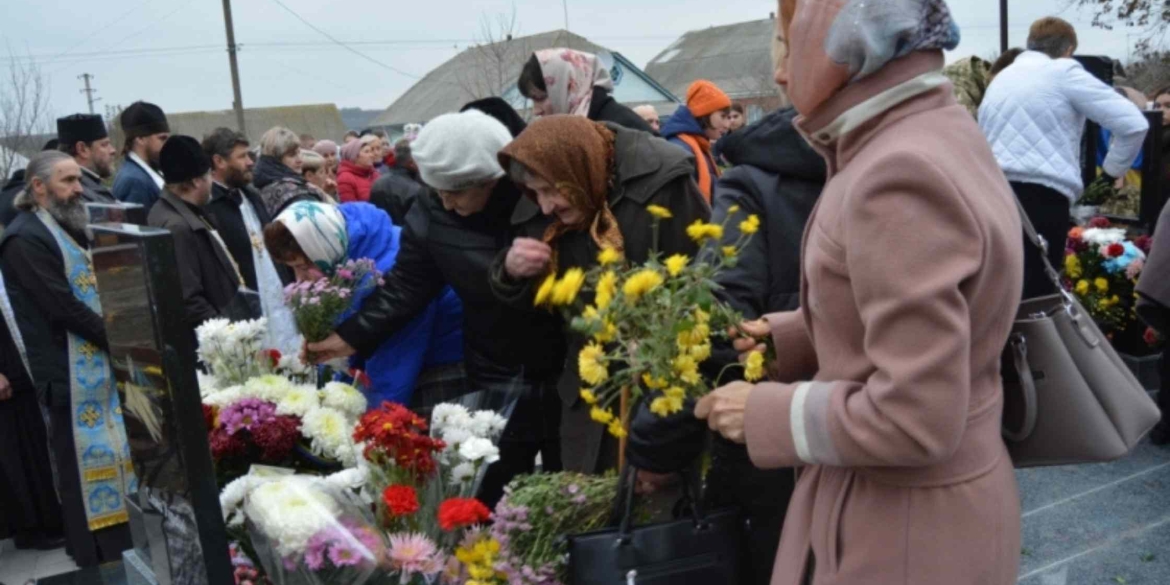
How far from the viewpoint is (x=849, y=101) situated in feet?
5.51

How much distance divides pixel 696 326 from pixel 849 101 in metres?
0.48

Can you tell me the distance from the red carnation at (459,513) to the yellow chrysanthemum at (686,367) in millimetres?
506

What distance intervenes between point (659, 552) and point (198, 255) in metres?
3.63

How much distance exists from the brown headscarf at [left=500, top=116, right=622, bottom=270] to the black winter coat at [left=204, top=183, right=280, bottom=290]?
297 centimetres

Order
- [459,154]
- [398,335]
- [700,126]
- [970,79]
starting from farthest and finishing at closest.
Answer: [970,79] < [700,126] < [398,335] < [459,154]

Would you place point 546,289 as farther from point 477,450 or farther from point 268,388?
point 268,388

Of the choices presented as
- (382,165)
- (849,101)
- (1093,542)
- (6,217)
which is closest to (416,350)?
(849,101)

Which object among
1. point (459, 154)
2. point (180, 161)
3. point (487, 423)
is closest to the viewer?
point (487, 423)

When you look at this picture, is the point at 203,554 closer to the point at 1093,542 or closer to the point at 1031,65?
the point at 1093,542

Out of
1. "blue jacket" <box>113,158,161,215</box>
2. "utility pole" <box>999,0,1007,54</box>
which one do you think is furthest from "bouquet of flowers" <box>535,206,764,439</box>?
"utility pole" <box>999,0,1007,54</box>

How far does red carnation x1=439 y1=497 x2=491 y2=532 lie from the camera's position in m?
2.06

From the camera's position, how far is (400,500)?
6.76 feet

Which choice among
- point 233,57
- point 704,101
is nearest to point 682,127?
point 704,101

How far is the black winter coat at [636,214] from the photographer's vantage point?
116 inches
